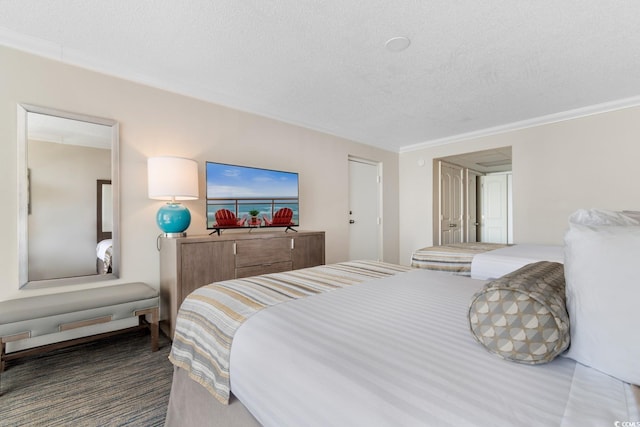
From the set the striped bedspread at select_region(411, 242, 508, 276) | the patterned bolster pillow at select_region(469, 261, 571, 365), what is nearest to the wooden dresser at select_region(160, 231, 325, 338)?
the striped bedspread at select_region(411, 242, 508, 276)

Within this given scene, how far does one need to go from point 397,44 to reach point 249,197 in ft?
6.77

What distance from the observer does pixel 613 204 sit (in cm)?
334

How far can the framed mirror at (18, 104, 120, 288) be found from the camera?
2143 mm

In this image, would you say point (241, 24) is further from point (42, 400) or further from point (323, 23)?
point (42, 400)

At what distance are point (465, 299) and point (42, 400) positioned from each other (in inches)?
95.2

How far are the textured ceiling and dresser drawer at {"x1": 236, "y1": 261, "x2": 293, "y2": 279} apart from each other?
72.0 inches

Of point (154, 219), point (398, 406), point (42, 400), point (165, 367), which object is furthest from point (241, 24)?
point (42, 400)

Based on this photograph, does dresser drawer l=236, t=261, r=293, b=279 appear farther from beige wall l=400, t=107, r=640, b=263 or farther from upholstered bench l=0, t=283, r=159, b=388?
beige wall l=400, t=107, r=640, b=263

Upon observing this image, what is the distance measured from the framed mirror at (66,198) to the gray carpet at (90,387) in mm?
585

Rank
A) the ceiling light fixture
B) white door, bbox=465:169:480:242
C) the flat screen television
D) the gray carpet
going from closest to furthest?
1. the gray carpet
2. the ceiling light fixture
3. the flat screen television
4. white door, bbox=465:169:480:242

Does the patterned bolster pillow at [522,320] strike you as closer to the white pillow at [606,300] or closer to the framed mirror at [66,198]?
the white pillow at [606,300]

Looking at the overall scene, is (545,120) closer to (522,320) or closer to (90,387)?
(522,320)

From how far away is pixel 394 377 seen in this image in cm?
62

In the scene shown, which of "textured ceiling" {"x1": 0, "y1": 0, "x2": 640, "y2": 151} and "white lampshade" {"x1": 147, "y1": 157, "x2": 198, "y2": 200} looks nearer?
"textured ceiling" {"x1": 0, "y1": 0, "x2": 640, "y2": 151}
